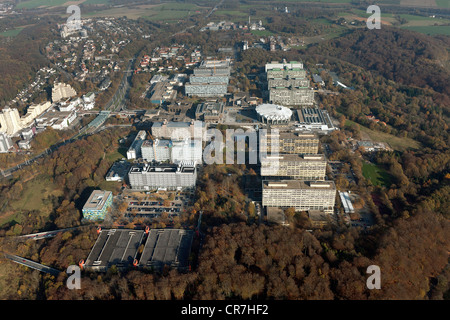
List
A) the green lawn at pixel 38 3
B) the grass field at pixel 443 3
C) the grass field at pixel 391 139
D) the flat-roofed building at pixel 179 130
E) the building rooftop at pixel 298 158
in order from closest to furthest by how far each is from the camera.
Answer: the building rooftop at pixel 298 158 < the flat-roofed building at pixel 179 130 < the grass field at pixel 391 139 < the grass field at pixel 443 3 < the green lawn at pixel 38 3

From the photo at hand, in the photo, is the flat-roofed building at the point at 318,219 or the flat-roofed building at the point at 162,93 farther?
the flat-roofed building at the point at 162,93

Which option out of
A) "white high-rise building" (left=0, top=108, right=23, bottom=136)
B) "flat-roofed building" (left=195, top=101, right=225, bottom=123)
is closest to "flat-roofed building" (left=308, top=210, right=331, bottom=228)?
"flat-roofed building" (left=195, top=101, right=225, bottom=123)

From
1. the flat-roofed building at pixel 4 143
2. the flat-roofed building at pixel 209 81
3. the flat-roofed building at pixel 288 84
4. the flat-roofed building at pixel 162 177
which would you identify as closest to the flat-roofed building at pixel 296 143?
the flat-roofed building at pixel 162 177

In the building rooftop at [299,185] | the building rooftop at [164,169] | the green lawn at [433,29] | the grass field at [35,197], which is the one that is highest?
the green lawn at [433,29]

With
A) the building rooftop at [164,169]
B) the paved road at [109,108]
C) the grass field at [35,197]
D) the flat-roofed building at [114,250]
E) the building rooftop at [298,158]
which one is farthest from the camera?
the paved road at [109,108]

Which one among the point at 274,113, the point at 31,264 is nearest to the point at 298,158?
the point at 274,113

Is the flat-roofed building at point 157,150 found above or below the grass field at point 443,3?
below

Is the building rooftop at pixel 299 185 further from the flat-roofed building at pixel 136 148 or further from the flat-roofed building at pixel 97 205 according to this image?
the flat-roofed building at pixel 136 148
